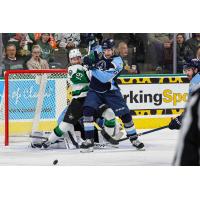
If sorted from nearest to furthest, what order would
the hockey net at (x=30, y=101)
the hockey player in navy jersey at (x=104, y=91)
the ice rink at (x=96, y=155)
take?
the ice rink at (x=96, y=155) → the hockey player in navy jersey at (x=104, y=91) → the hockey net at (x=30, y=101)

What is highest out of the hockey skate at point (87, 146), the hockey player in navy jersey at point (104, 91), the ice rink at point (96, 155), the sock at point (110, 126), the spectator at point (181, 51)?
the spectator at point (181, 51)

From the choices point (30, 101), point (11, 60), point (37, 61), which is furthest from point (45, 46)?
point (30, 101)

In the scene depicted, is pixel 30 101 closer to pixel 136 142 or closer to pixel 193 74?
pixel 136 142

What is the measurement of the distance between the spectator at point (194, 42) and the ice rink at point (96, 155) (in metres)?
1.42

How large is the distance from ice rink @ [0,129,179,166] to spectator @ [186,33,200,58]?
1421 mm

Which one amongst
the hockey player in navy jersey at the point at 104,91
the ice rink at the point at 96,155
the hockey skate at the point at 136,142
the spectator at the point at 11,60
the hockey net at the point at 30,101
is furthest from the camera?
the spectator at the point at 11,60

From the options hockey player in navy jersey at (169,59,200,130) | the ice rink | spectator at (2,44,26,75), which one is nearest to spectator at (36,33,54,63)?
spectator at (2,44,26,75)

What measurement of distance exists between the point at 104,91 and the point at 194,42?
2.14 metres

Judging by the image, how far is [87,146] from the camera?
245 inches

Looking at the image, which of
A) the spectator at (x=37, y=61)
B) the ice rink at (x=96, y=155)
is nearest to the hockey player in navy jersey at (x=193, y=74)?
the ice rink at (x=96, y=155)

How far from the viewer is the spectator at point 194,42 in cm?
759

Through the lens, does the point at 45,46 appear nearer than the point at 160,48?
Yes

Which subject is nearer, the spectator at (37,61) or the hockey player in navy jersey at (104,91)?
the hockey player in navy jersey at (104,91)

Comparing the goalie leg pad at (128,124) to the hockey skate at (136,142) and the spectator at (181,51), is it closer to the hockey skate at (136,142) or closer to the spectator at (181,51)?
the hockey skate at (136,142)
